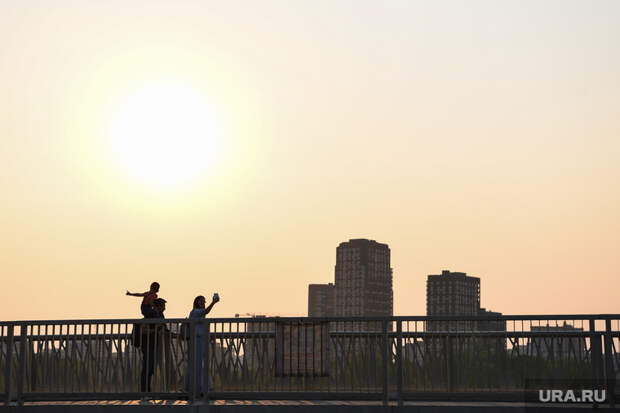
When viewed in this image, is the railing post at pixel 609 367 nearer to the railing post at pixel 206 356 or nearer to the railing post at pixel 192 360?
the railing post at pixel 206 356

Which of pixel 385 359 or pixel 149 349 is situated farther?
pixel 149 349

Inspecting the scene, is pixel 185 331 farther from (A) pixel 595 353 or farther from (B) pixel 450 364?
(A) pixel 595 353

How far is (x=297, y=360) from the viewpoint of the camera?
1758 cm

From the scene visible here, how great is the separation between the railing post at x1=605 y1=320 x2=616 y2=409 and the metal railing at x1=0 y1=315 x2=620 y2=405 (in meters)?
0.04

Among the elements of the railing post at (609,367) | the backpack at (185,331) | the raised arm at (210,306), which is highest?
Answer: the raised arm at (210,306)

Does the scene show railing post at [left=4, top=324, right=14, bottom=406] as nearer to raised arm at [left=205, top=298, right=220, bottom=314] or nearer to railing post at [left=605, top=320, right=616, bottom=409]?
raised arm at [left=205, top=298, right=220, bottom=314]

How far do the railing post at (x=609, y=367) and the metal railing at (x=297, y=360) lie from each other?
0.14ft

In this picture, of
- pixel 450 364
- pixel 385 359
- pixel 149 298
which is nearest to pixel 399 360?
pixel 385 359

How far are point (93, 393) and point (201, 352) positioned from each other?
6.89 ft

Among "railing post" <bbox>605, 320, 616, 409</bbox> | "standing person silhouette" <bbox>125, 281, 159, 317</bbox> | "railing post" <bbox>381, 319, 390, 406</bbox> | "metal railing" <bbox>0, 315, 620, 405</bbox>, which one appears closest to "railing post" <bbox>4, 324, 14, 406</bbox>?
"metal railing" <bbox>0, 315, 620, 405</bbox>

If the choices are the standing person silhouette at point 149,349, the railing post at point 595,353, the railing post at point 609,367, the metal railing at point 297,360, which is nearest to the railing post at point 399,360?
the metal railing at point 297,360

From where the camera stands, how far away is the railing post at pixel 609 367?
1625 centimetres

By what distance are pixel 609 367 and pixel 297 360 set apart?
5.02m

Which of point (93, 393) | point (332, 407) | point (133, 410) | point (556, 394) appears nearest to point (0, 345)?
point (93, 393)
